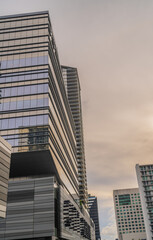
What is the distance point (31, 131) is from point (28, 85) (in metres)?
12.3

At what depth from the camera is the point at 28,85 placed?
5672cm

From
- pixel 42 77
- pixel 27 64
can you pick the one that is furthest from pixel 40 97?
pixel 27 64

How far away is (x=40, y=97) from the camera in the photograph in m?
54.4

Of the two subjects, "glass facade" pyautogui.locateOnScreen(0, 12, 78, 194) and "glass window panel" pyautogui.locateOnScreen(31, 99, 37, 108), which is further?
"glass window panel" pyautogui.locateOnScreen(31, 99, 37, 108)

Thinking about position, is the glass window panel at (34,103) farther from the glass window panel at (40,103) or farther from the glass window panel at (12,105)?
the glass window panel at (12,105)

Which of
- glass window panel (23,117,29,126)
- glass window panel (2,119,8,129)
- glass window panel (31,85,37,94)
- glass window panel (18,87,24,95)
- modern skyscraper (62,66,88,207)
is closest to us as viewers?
glass window panel (2,119,8,129)

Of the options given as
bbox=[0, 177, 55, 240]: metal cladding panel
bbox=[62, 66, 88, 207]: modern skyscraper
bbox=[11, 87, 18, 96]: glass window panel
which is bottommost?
bbox=[0, 177, 55, 240]: metal cladding panel

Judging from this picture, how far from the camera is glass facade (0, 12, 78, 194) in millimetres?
50500

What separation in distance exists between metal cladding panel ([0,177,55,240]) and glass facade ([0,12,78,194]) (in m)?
7.72

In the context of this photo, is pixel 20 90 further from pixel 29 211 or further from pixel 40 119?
pixel 29 211

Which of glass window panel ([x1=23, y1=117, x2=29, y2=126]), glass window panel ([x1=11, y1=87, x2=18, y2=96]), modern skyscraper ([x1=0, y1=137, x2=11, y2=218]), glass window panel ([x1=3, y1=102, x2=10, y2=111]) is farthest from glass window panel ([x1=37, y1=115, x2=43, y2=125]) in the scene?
modern skyscraper ([x1=0, y1=137, x2=11, y2=218])

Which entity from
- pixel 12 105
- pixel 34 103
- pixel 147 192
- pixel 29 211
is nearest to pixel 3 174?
pixel 29 211

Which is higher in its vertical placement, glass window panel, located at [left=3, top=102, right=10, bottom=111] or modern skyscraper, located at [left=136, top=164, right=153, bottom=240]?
glass window panel, located at [left=3, top=102, right=10, bottom=111]

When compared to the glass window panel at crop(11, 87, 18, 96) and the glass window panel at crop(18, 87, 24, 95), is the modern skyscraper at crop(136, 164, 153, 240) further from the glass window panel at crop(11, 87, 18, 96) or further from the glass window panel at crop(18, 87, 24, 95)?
the glass window panel at crop(11, 87, 18, 96)
